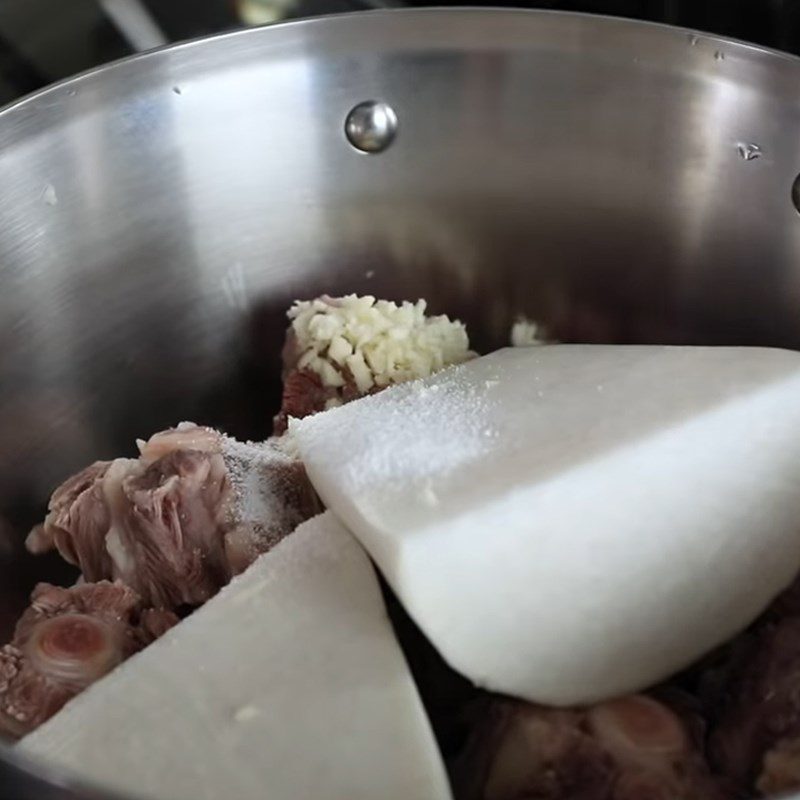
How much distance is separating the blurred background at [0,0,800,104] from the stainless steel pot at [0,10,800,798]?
37cm

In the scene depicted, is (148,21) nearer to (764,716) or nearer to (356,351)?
(356,351)

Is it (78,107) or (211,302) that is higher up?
(78,107)

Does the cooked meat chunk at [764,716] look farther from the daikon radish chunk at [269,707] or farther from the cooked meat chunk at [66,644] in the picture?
the cooked meat chunk at [66,644]

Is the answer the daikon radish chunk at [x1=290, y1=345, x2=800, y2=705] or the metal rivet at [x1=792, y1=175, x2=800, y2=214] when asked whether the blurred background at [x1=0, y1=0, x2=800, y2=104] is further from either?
the daikon radish chunk at [x1=290, y1=345, x2=800, y2=705]

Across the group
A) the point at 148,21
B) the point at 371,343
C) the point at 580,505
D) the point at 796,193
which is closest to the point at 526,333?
the point at 371,343

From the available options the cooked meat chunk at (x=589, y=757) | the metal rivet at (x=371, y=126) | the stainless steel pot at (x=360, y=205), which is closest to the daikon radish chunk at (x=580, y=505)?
the cooked meat chunk at (x=589, y=757)

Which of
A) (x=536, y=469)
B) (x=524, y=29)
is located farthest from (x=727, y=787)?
(x=524, y=29)

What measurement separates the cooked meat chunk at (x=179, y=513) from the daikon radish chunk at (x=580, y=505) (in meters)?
0.11

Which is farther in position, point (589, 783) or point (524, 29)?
point (524, 29)

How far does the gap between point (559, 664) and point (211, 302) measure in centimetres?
65

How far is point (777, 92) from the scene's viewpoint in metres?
1.27

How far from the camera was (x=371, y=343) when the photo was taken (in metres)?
1.34

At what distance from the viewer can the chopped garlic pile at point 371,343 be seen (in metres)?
1.33

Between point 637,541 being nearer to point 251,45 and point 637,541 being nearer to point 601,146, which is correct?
point 601,146
